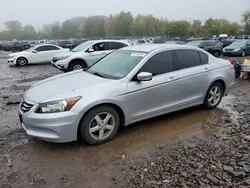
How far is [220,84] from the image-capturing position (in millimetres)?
5473

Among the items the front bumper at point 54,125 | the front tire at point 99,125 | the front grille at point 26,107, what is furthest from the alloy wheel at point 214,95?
the front grille at point 26,107

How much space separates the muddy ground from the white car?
38.8 ft

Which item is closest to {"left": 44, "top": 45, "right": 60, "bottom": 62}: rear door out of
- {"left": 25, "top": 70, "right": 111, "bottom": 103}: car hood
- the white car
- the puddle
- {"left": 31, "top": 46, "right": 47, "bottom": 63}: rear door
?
the white car

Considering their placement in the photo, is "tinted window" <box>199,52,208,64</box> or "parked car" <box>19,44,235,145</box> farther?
"tinted window" <box>199,52,208,64</box>

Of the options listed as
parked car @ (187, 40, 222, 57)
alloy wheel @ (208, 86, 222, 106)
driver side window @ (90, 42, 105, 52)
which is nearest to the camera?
alloy wheel @ (208, 86, 222, 106)

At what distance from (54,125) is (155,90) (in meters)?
1.88

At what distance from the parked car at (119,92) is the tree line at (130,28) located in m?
65.0

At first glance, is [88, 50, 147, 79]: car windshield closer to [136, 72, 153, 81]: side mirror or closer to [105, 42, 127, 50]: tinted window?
[136, 72, 153, 81]: side mirror

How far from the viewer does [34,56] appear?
52.4ft

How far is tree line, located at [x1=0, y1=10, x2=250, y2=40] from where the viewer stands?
249 ft

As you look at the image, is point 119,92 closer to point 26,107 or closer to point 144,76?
point 144,76

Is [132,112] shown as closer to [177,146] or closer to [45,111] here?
[177,146]

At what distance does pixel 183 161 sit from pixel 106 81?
1.77 metres

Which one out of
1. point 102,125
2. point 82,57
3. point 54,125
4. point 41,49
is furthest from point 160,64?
point 41,49
